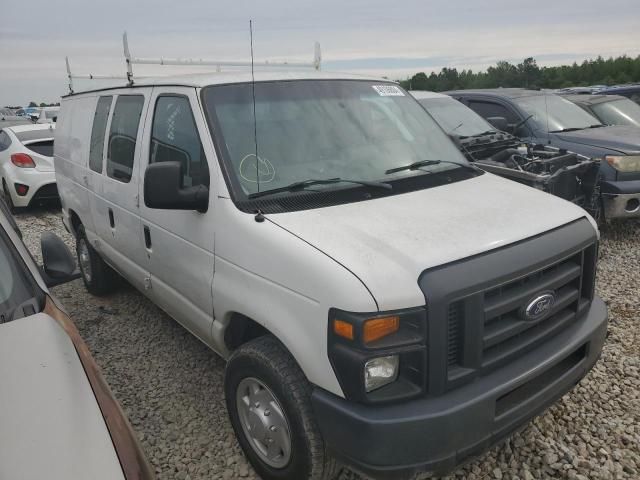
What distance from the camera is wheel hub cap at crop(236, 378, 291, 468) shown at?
2.44m

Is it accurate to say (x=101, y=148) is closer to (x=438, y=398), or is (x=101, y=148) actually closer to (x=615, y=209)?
(x=438, y=398)

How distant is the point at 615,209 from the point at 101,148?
218 inches

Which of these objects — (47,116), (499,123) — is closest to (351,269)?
(499,123)

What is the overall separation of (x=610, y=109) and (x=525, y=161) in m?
4.10

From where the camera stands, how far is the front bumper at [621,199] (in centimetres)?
598

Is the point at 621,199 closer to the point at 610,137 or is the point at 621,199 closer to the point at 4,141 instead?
the point at 610,137

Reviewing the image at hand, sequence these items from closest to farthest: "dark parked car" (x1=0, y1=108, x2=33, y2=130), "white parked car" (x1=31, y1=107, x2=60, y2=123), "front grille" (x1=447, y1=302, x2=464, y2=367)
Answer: "front grille" (x1=447, y1=302, x2=464, y2=367) < "white parked car" (x1=31, y1=107, x2=60, y2=123) < "dark parked car" (x1=0, y1=108, x2=33, y2=130)

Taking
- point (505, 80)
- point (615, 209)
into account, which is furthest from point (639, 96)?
point (615, 209)

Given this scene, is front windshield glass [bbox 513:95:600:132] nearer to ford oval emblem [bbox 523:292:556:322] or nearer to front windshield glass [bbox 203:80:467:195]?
front windshield glass [bbox 203:80:467:195]

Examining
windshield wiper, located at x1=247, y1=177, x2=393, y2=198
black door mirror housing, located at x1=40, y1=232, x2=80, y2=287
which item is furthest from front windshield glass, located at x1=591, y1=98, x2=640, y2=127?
black door mirror housing, located at x1=40, y1=232, x2=80, y2=287

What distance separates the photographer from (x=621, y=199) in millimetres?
5984

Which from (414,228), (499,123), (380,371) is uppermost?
(499,123)

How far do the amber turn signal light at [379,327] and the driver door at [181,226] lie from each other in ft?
3.69

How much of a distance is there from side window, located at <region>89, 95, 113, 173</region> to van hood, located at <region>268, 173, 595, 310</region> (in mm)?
2494
